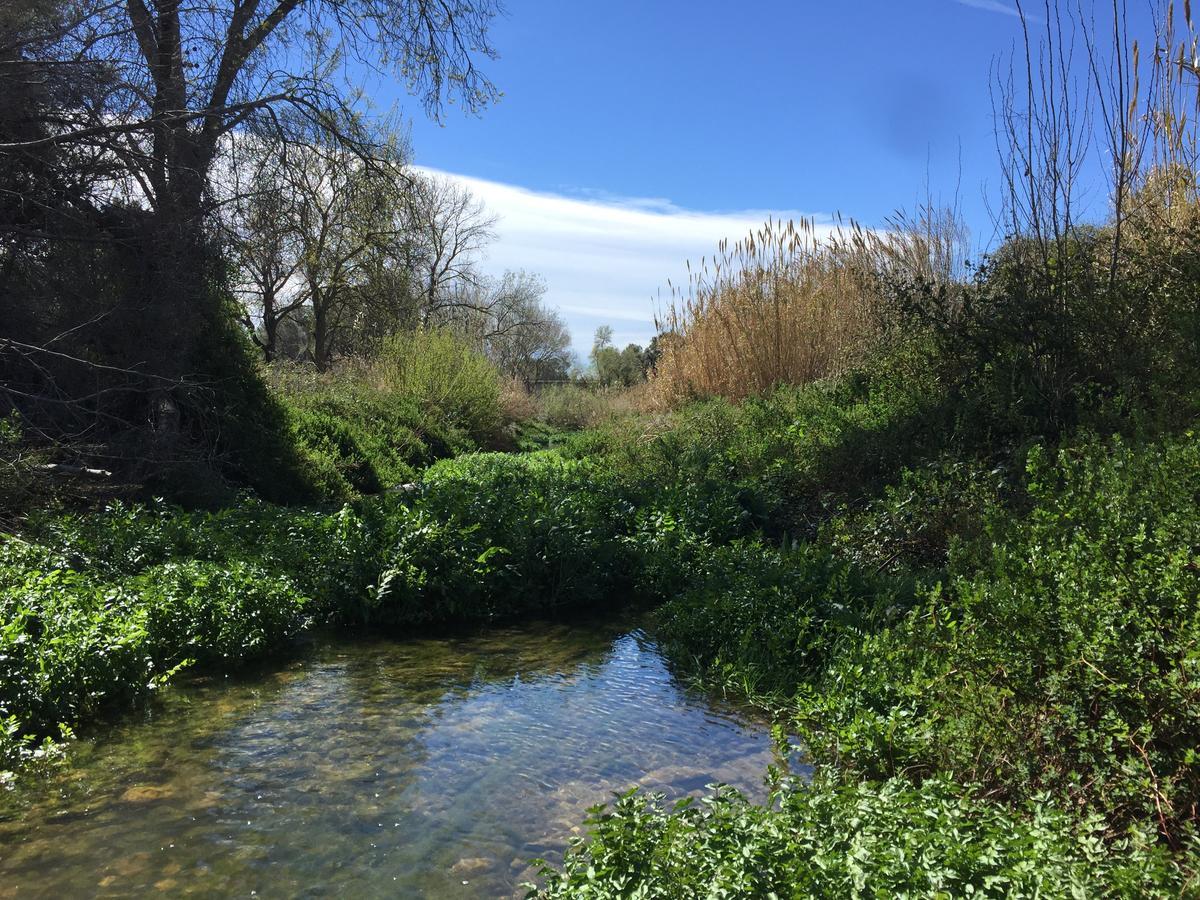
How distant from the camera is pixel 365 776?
4.25m

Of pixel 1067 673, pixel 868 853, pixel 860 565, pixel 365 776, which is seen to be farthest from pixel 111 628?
pixel 860 565

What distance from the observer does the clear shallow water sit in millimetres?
3395

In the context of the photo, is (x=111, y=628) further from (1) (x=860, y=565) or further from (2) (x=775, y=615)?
(1) (x=860, y=565)

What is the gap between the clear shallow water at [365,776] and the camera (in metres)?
3.39

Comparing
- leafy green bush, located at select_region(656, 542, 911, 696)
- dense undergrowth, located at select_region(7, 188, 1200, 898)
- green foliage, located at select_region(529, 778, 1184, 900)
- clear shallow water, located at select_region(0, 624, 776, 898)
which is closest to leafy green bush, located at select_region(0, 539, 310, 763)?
dense undergrowth, located at select_region(7, 188, 1200, 898)

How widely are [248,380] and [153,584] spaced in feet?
24.1

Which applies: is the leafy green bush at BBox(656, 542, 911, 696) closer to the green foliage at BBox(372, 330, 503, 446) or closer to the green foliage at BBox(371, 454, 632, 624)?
the green foliage at BBox(371, 454, 632, 624)

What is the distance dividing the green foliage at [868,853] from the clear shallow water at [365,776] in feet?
2.68

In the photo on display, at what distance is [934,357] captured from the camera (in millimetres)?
9844

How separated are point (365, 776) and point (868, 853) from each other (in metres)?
2.70

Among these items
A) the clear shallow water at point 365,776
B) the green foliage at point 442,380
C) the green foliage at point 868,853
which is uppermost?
the green foliage at point 442,380

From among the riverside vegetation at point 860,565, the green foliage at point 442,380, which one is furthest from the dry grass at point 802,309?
the green foliage at point 442,380

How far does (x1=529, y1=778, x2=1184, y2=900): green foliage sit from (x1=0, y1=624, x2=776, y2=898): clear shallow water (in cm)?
82

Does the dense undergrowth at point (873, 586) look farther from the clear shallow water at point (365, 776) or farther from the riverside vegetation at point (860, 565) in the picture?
the clear shallow water at point (365, 776)
